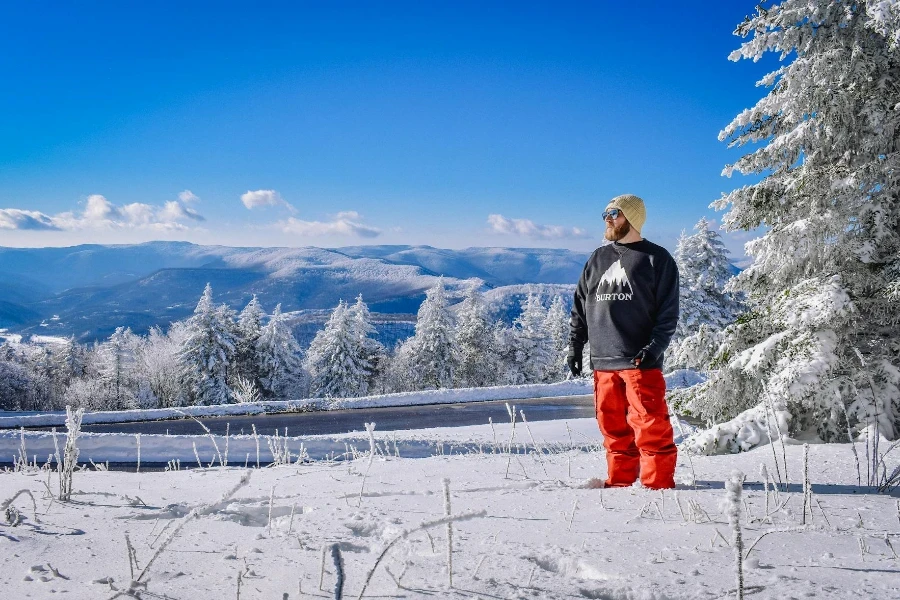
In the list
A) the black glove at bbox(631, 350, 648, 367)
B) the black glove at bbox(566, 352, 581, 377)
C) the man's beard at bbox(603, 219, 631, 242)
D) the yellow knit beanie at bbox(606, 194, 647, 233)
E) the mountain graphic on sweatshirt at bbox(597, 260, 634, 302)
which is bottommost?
the black glove at bbox(566, 352, 581, 377)

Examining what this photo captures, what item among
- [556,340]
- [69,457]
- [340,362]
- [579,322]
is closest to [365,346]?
[340,362]

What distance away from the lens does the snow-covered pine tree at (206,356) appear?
3281 centimetres

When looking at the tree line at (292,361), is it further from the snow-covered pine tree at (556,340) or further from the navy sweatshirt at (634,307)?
the navy sweatshirt at (634,307)

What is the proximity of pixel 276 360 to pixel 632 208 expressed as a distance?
118 feet

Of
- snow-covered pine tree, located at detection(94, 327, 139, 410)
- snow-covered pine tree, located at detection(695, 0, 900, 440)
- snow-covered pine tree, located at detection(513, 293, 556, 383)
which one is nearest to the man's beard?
snow-covered pine tree, located at detection(695, 0, 900, 440)

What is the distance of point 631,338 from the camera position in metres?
3.56

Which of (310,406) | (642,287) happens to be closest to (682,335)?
(310,406)

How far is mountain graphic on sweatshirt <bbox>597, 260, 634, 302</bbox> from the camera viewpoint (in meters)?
3.65

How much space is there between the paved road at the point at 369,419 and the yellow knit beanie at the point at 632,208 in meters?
10.1

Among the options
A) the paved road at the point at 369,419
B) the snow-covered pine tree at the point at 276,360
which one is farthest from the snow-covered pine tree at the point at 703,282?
the snow-covered pine tree at the point at 276,360

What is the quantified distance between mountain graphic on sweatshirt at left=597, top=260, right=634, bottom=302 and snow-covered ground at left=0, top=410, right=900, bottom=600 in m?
1.25

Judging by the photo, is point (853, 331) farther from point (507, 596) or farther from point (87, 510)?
point (87, 510)

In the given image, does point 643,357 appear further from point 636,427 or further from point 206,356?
point 206,356

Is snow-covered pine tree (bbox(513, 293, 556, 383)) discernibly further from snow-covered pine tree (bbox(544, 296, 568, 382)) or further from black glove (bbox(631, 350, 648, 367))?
black glove (bbox(631, 350, 648, 367))
